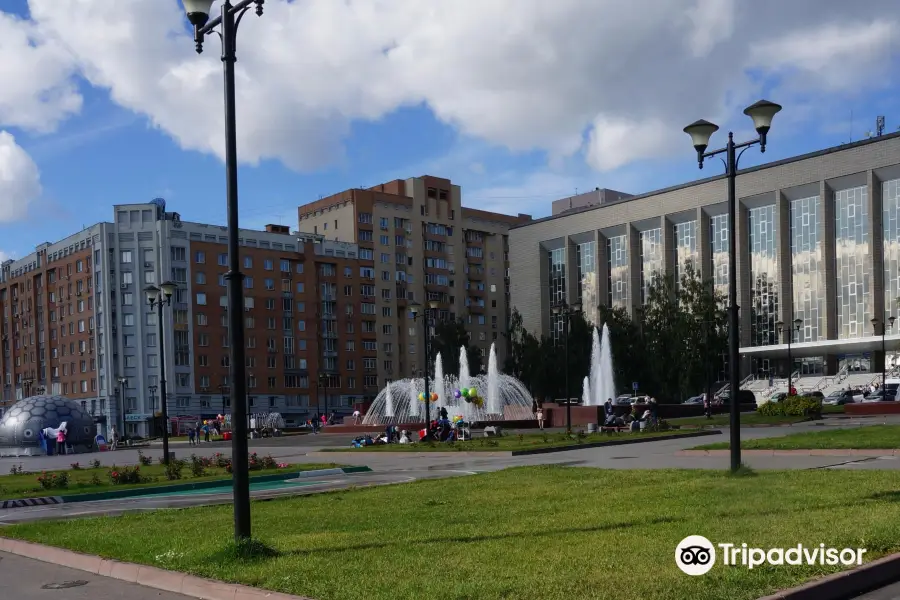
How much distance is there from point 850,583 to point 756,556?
2.66 feet

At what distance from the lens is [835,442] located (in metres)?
22.3

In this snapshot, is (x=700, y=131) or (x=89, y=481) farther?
(x=89, y=481)

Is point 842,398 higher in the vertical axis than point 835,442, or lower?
lower

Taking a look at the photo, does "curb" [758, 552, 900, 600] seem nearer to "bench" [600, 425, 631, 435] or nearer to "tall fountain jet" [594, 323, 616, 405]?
"bench" [600, 425, 631, 435]

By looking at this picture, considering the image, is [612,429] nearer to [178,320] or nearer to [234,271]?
[234,271]

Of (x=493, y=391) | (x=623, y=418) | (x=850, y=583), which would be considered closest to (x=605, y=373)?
(x=493, y=391)

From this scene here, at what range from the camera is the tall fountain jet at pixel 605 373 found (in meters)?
72.4

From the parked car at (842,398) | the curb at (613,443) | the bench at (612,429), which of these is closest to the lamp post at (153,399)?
the parked car at (842,398)

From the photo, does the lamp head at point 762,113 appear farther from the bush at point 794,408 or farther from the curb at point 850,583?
the bush at point 794,408

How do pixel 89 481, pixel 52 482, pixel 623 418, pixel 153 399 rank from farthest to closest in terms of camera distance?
1. pixel 153 399
2. pixel 623 418
3. pixel 89 481
4. pixel 52 482

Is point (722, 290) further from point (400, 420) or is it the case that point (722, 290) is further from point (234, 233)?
point (234, 233)

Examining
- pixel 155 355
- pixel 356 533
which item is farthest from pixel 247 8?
pixel 155 355

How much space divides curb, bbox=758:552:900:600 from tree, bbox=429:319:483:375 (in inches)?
3955

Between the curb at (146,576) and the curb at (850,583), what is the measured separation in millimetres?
3790
